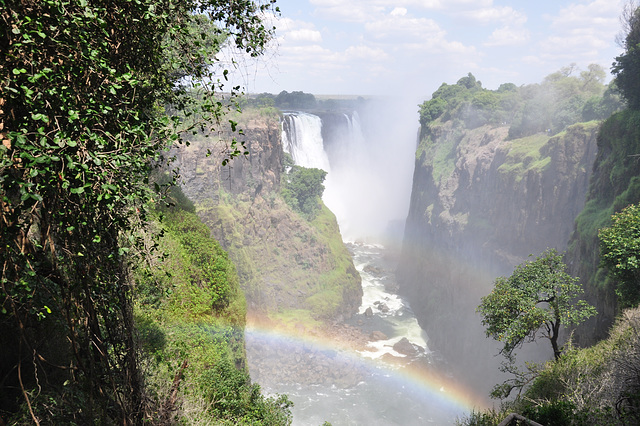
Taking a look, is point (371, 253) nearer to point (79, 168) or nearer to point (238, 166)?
point (238, 166)

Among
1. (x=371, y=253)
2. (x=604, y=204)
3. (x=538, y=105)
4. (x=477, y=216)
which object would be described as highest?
(x=538, y=105)

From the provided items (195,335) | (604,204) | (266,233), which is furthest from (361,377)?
(195,335)

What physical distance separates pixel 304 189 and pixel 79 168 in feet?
179

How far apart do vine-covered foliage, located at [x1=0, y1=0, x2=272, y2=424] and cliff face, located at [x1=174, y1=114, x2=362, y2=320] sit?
36.7 metres

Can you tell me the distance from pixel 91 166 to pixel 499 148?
5197 centimetres

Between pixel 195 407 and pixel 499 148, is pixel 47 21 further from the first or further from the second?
pixel 499 148

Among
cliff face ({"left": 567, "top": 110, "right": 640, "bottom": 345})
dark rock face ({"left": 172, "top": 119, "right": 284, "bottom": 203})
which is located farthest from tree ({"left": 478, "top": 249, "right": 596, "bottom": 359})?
dark rock face ({"left": 172, "top": 119, "right": 284, "bottom": 203})

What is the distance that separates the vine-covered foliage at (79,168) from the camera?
471 centimetres

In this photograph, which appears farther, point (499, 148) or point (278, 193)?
point (278, 193)

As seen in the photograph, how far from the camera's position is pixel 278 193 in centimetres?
5750

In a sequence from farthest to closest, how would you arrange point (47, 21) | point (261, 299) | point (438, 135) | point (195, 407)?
point (438, 135) → point (261, 299) → point (195, 407) → point (47, 21)

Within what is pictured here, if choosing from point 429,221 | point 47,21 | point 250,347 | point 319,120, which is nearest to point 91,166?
point 47,21

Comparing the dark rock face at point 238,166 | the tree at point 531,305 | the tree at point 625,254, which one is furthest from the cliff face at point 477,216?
the tree at point 531,305

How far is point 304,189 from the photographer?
59.4 meters
